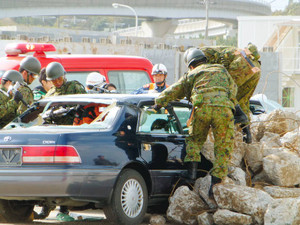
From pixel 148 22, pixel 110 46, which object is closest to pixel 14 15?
pixel 148 22

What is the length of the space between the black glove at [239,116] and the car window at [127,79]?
4.54 metres

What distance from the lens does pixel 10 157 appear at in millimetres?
6395

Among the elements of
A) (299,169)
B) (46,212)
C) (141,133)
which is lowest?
(46,212)

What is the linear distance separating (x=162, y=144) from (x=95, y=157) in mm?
1139

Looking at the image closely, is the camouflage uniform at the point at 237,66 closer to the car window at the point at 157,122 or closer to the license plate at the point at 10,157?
the car window at the point at 157,122

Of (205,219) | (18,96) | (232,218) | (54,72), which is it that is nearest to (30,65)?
(54,72)

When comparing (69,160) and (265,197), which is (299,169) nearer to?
(265,197)

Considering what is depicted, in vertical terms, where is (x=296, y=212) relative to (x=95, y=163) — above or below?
below

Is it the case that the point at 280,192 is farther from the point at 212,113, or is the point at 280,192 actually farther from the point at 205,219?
the point at 212,113

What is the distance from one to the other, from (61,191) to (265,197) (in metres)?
2.20

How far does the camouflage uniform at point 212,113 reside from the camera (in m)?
7.30

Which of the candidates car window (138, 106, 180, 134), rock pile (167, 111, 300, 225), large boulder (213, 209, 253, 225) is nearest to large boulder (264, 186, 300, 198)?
rock pile (167, 111, 300, 225)

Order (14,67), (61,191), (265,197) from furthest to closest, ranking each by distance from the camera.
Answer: (14,67), (265,197), (61,191)

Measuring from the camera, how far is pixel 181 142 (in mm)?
7590
